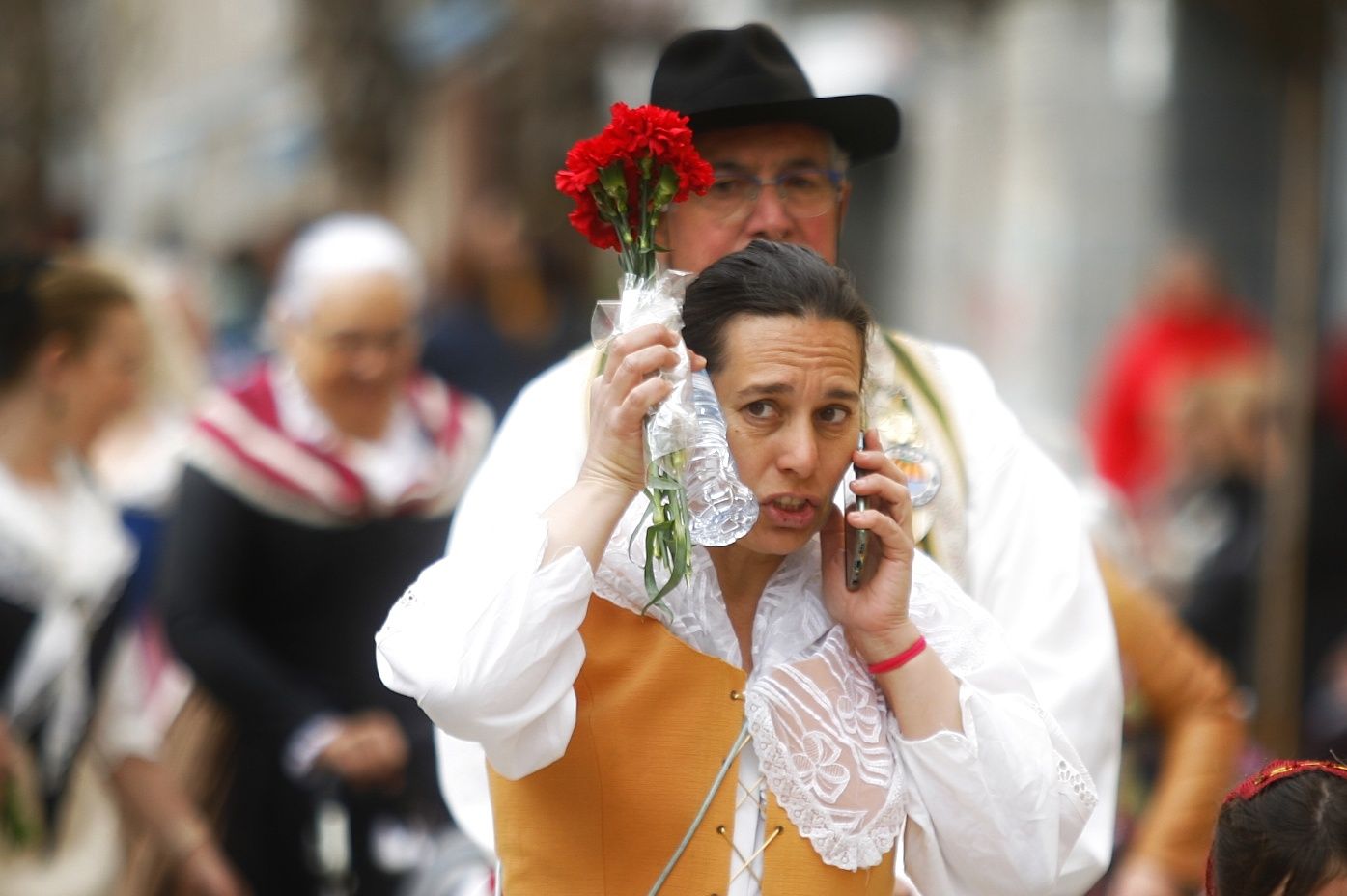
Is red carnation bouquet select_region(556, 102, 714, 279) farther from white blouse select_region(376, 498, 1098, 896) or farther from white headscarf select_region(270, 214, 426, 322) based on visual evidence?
white headscarf select_region(270, 214, 426, 322)

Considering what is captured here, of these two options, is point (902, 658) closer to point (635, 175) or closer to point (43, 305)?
point (635, 175)

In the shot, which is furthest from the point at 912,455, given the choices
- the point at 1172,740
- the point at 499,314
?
the point at 499,314

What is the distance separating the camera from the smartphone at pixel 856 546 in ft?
10.1

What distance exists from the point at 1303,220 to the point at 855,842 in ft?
16.7

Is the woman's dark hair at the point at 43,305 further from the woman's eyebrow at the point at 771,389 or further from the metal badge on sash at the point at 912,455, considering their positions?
the woman's eyebrow at the point at 771,389

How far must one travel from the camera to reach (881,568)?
309 cm

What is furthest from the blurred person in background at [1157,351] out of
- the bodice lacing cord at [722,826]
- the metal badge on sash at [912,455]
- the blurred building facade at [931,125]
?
the bodice lacing cord at [722,826]

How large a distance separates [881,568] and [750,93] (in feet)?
3.65

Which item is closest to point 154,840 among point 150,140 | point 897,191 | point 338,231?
point 338,231

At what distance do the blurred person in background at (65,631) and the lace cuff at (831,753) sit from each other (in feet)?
8.02

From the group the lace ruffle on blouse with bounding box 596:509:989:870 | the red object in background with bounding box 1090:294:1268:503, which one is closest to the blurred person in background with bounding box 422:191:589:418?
the red object in background with bounding box 1090:294:1268:503

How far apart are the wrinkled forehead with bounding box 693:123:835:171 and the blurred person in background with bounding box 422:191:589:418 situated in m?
5.00

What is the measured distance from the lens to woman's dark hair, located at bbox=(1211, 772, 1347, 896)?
3111mm

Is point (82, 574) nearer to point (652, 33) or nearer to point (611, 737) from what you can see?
point (611, 737)
